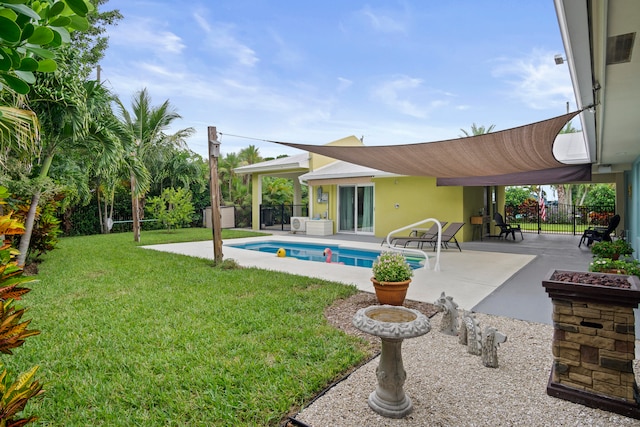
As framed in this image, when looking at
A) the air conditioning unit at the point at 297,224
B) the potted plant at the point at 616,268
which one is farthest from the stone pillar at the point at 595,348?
the air conditioning unit at the point at 297,224

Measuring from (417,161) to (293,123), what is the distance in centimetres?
2454

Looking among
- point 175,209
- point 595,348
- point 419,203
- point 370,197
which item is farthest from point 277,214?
point 595,348

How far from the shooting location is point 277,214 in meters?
24.6

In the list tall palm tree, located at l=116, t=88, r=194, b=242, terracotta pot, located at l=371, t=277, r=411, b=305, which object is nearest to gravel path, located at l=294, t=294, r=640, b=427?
terracotta pot, located at l=371, t=277, r=411, b=305

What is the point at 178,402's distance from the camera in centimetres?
296

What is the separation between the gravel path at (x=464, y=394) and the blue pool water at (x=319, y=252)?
6025 mm

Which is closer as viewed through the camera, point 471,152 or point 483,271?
point 471,152

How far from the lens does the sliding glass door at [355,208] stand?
17.3 meters

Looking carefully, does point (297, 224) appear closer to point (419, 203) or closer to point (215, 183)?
point (419, 203)

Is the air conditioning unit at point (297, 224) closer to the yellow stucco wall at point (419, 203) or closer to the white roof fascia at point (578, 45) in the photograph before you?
the yellow stucco wall at point (419, 203)

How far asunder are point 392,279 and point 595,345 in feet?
9.17

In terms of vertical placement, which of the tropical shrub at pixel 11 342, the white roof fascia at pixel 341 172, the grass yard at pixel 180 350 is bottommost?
the grass yard at pixel 180 350

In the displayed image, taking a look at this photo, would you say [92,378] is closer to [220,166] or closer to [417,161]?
[417,161]

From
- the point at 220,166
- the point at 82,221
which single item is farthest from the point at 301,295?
the point at 220,166
